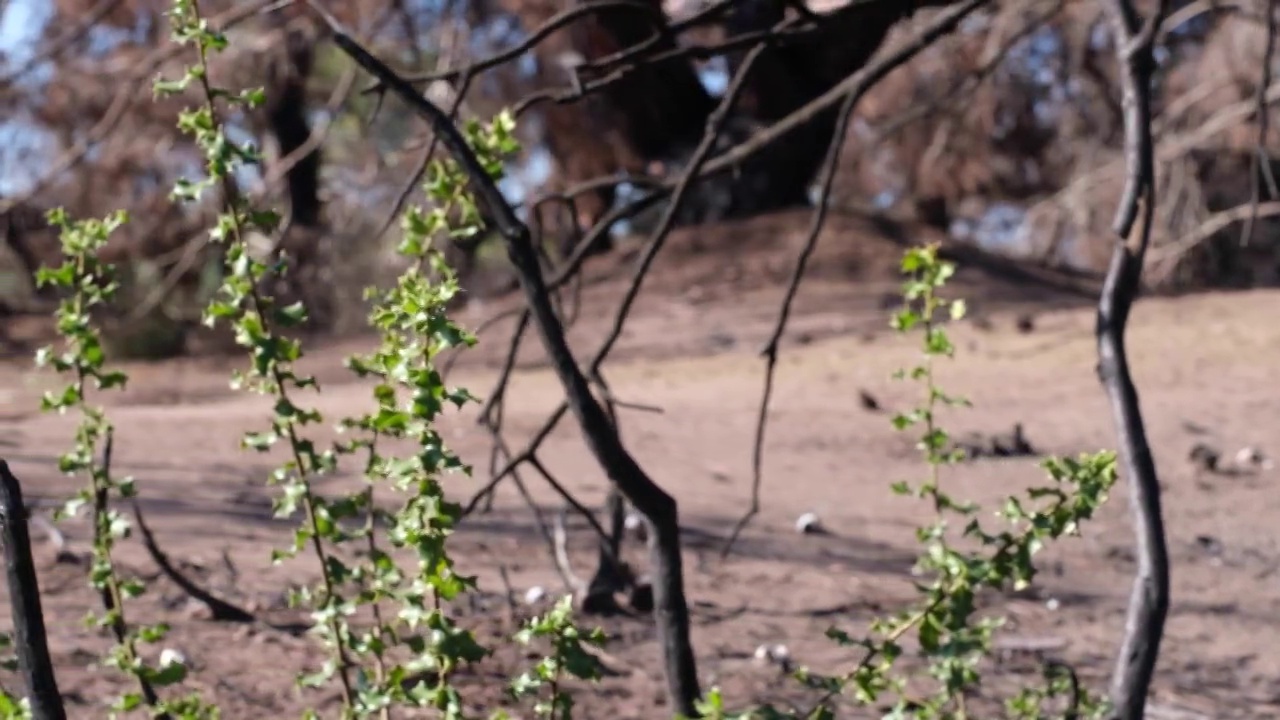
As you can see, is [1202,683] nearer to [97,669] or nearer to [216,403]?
[97,669]

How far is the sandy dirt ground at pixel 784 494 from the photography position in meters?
3.90

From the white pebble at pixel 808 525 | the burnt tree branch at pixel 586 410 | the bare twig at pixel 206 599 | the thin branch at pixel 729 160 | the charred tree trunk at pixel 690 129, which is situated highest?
the charred tree trunk at pixel 690 129

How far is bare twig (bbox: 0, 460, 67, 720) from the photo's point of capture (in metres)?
2.03

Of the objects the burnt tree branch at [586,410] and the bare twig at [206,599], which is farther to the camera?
the bare twig at [206,599]

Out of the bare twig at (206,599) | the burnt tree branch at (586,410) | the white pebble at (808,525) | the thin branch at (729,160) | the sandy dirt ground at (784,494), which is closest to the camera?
the burnt tree branch at (586,410)

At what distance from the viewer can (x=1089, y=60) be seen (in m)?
15.6

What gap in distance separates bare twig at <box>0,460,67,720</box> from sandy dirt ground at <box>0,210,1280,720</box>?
1.29 m

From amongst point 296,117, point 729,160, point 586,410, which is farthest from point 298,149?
point 586,410

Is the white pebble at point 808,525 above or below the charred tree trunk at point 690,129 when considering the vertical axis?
below

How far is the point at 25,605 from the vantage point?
2055mm

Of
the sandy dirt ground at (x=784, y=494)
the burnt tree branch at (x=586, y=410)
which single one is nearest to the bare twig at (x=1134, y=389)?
the burnt tree branch at (x=586, y=410)

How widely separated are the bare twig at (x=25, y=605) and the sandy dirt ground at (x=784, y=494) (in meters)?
1.29

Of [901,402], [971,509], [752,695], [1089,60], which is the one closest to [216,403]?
[901,402]

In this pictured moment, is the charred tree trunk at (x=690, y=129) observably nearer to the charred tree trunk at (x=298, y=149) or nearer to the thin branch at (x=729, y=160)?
the charred tree trunk at (x=298, y=149)
